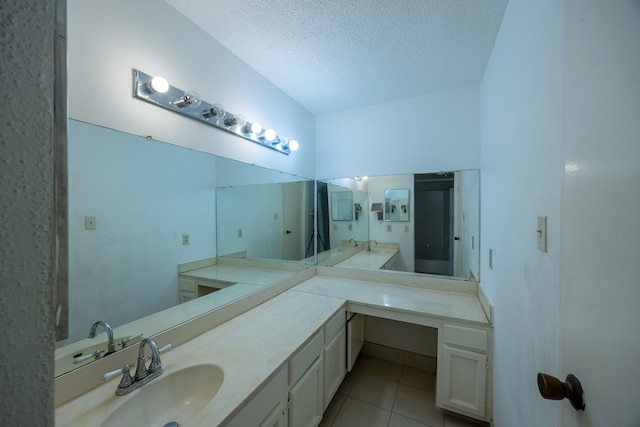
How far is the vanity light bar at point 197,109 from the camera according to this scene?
1.10 m

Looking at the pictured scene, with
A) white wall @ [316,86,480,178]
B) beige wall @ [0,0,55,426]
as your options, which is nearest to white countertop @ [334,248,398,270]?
white wall @ [316,86,480,178]

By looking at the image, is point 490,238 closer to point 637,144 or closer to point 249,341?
point 637,144

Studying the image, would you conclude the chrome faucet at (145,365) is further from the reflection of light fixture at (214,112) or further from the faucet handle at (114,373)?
the reflection of light fixture at (214,112)

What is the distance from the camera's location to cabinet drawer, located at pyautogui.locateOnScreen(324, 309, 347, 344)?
1.51 m

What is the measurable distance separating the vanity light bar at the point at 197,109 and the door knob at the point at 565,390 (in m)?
1.73

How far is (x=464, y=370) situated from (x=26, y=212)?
6.56ft

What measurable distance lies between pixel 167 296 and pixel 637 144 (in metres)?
1.65

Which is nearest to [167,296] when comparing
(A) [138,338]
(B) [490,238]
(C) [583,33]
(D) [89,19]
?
(A) [138,338]

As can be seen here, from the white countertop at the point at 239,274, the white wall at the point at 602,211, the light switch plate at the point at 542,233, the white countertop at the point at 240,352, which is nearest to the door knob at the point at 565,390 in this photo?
the white wall at the point at 602,211

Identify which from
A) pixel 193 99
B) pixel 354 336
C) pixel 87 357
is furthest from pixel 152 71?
pixel 354 336

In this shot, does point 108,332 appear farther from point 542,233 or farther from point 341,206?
point 341,206

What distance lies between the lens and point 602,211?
50 cm

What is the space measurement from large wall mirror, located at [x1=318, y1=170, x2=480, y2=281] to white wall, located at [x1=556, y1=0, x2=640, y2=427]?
1.35m

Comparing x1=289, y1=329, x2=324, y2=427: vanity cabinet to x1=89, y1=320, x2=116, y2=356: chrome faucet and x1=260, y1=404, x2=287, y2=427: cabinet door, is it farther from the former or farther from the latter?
x1=89, y1=320, x2=116, y2=356: chrome faucet
